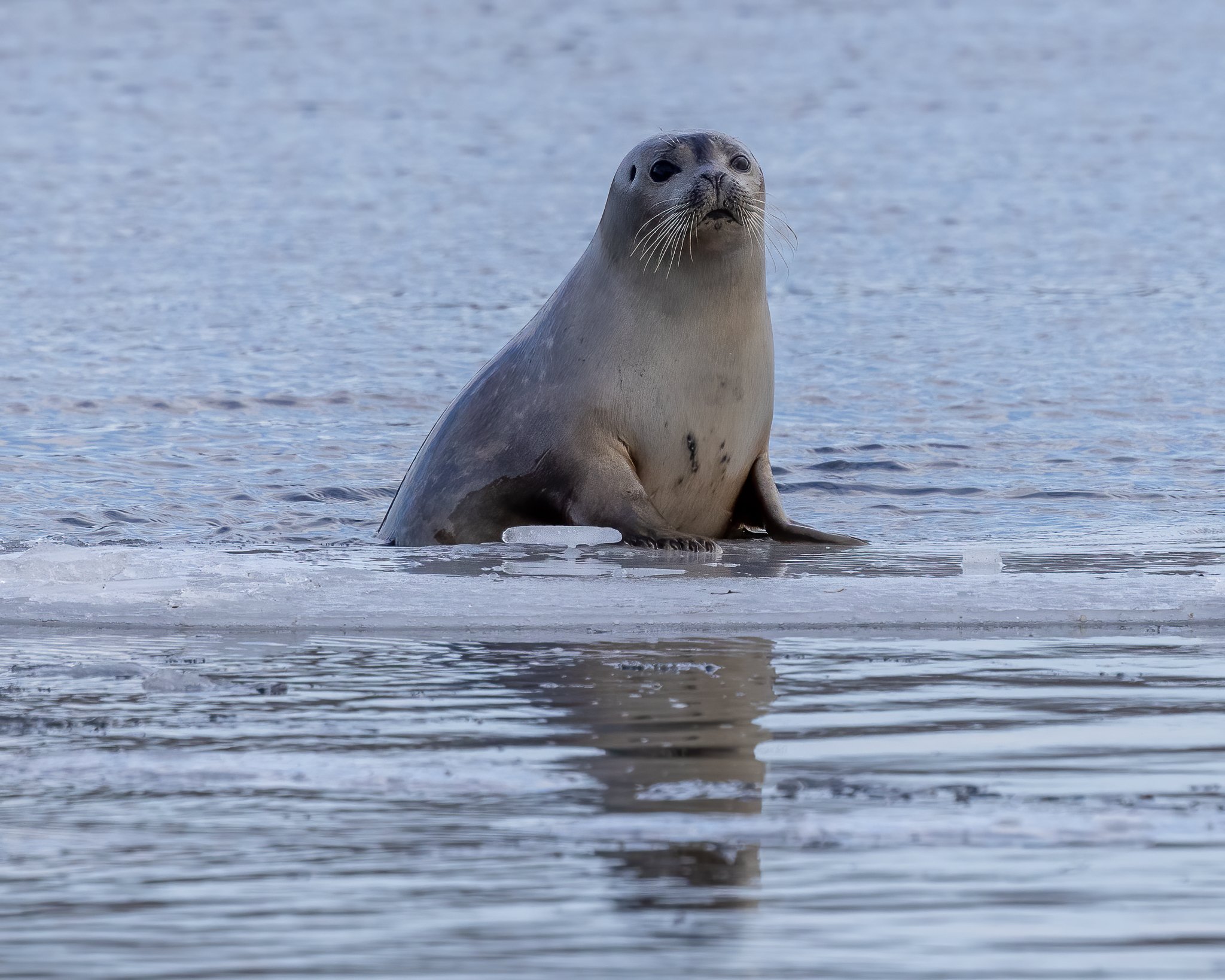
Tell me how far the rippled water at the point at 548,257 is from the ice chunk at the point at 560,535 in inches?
37.9

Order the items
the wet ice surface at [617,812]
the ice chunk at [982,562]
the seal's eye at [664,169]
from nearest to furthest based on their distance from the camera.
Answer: the wet ice surface at [617,812], the ice chunk at [982,562], the seal's eye at [664,169]

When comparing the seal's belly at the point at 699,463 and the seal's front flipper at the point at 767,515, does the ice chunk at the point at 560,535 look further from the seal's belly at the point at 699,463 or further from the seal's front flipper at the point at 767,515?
the seal's front flipper at the point at 767,515

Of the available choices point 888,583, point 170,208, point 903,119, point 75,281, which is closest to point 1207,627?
point 888,583

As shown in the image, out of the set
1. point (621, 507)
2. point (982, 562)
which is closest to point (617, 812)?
point (982, 562)

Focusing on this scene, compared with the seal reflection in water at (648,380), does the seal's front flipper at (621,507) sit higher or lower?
lower

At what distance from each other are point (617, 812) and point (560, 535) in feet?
11.7

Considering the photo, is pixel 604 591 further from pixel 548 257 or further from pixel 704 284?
pixel 548 257

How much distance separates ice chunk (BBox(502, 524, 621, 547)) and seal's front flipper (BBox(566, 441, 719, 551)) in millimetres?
37

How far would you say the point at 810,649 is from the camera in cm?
549

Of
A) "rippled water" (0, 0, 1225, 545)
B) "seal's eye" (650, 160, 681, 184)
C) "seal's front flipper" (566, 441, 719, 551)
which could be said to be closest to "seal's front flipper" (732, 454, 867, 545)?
"seal's front flipper" (566, 441, 719, 551)

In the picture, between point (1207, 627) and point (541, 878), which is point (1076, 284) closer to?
point (1207, 627)

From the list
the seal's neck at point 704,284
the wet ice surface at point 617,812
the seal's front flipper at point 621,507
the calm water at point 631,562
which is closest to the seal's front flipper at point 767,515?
the calm water at point 631,562

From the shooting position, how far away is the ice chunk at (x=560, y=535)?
7262 mm

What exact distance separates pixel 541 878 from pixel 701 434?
419 centimetres
